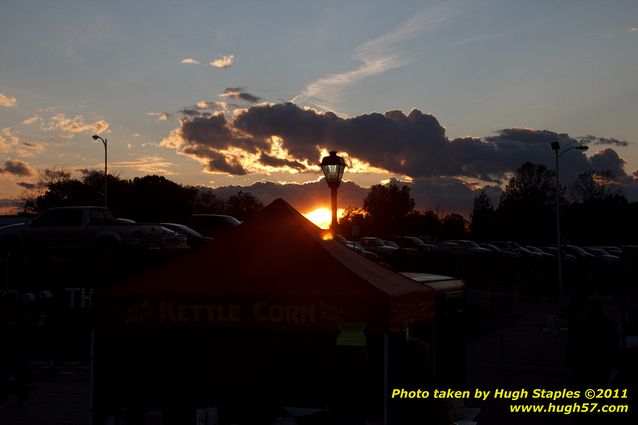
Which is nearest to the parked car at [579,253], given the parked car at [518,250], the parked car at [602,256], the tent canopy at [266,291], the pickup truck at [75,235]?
the parked car at [602,256]

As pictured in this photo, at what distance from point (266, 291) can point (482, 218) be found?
422 feet

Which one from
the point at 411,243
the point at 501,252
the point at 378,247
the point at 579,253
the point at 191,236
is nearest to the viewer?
the point at 191,236

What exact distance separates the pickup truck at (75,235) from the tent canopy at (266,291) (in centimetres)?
1923

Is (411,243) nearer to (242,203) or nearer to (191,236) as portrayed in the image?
(191,236)

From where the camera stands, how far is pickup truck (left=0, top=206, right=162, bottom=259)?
26094mm

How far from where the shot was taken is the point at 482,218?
13150 cm

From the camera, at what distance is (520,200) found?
129625 millimetres

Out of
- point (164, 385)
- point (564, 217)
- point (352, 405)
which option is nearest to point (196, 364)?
point (164, 385)

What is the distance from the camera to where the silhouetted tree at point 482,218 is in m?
124

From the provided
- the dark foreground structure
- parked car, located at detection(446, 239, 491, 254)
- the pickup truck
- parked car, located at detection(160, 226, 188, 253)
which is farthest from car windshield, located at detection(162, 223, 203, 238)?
parked car, located at detection(446, 239, 491, 254)

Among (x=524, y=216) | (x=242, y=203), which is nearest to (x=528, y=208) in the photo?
(x=524, y=216)

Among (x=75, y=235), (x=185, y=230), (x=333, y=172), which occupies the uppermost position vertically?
(x=333, y=172)

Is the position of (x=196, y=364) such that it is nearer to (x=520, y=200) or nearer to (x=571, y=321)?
(x=571, y=321)

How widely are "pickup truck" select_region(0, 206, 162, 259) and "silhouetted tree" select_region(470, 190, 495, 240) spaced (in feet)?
334
